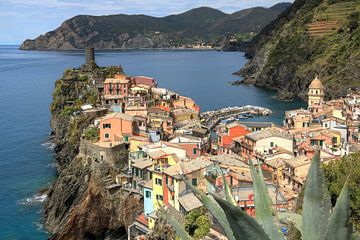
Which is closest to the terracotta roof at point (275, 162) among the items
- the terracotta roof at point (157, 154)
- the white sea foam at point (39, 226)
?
the terracotta roof at point (157, 154)

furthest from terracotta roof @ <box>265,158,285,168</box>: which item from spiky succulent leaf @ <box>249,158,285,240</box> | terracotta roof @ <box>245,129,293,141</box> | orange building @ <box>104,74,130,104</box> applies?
orange building @ <box>104,74,130,104</box>

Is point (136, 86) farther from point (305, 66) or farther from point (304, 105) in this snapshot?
point (305, 66)

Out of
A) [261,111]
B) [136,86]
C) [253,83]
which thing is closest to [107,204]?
[136,86]

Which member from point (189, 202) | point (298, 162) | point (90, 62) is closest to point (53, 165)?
point (189, 202)

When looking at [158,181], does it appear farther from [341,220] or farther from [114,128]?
[341,220]

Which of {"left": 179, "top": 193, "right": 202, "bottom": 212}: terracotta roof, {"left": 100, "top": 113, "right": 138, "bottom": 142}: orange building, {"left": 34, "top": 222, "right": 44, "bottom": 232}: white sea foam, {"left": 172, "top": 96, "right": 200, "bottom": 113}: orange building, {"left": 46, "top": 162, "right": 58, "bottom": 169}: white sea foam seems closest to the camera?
{"left": 179, "top": 193, "right": 202, "bottom": 212}: terracotta roof

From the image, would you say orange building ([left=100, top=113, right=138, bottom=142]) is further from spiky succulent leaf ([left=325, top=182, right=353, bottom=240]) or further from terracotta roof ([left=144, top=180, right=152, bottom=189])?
spiky succulent leaf ([left=325, top=182, right=353, bottom=240])

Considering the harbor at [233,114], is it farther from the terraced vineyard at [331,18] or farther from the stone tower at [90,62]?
the terraced vineyard at [331,18]
